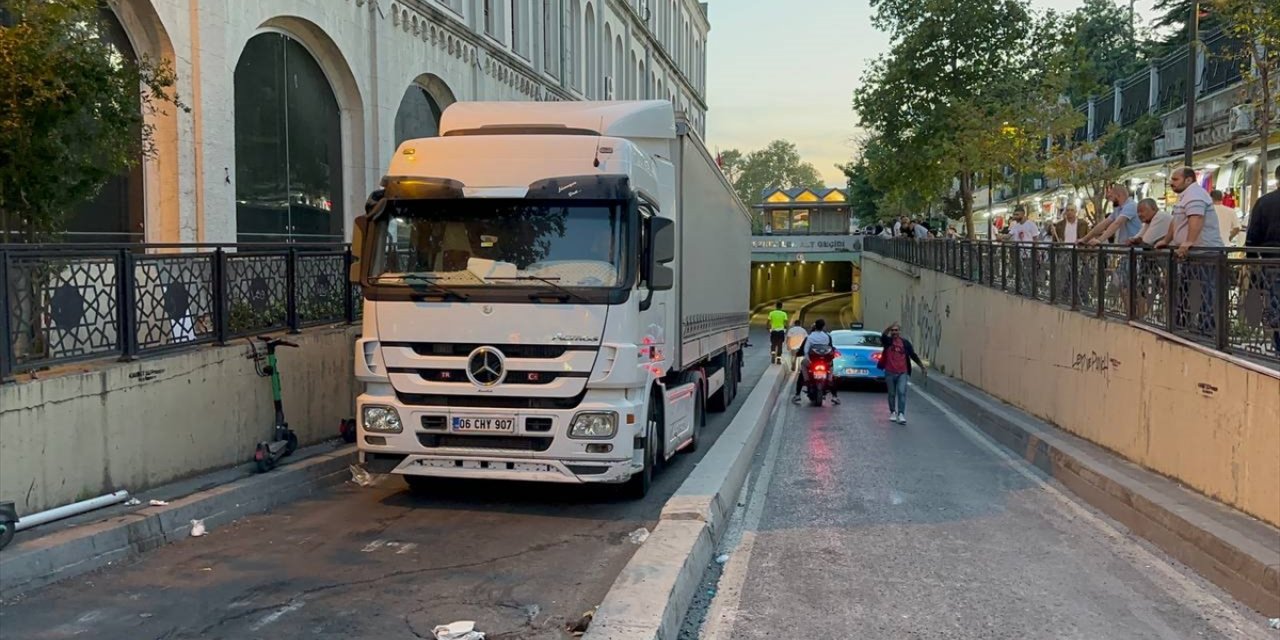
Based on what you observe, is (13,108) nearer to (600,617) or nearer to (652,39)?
(600,617)

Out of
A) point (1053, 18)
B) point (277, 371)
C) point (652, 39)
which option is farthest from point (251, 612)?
point (652, 39)

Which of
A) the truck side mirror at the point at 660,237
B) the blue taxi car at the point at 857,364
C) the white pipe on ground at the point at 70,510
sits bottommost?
the blue taxi car at the point at 857,364

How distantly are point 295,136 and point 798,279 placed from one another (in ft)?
230

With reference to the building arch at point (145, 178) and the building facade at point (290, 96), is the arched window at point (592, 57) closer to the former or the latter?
the building facade at point (290, 96)

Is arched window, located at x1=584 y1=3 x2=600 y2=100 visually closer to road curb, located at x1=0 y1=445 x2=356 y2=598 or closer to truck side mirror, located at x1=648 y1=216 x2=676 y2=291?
truck side mirror, located at x1=648 y1=216 x2=676 y2=291

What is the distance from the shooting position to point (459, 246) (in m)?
7.97

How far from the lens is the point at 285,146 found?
16516mm

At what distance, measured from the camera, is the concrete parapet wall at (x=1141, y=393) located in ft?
23.4

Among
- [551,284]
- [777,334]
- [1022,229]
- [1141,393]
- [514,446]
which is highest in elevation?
[1022,229]

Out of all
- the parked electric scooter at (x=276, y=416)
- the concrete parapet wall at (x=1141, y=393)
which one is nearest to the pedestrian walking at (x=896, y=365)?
the concrete parapet wall at (x=1141, y=393)

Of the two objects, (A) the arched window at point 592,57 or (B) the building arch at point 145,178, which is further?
(A) the arched window at point 592,57

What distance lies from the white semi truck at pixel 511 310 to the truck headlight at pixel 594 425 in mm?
11

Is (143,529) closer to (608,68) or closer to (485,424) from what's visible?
(485,424)

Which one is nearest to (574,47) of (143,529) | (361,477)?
(361,477)
